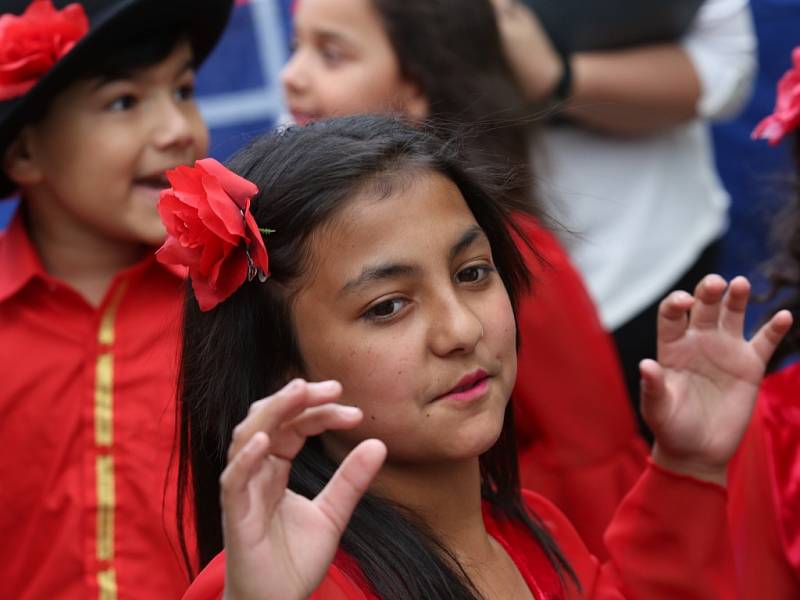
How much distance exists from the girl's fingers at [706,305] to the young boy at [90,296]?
3.19 feet

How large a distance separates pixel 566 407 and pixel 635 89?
0.98m

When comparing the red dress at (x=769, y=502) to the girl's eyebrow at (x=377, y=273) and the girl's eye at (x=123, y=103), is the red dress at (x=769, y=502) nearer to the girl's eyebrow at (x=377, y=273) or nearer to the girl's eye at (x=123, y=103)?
the girl's eyebrow at (x=377, y=273)

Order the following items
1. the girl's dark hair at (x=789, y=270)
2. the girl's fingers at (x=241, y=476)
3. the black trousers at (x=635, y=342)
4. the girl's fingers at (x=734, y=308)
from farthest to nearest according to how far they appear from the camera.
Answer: the black trousers at (x=635, y=342)
the girl's dark hair at (x=789, y=270)
the girl's fingers at (x=734, y=308)
the girl's fingers at (x=241, y=476)

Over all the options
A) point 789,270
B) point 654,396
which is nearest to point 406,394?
point 654,396

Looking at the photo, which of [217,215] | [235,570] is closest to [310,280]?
[217,215]

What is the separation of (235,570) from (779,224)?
6.28 ft

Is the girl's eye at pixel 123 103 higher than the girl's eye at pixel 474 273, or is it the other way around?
the girl's eye at pixel 474 273

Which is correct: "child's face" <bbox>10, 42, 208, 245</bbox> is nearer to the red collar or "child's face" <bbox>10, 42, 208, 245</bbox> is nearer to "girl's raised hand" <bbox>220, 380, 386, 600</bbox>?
the red collar

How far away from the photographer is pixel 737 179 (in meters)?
4.33

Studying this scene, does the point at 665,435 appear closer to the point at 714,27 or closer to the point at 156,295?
the point at 156,295

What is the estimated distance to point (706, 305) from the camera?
2.27 m

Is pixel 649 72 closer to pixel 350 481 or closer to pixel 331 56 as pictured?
pixel 331 56

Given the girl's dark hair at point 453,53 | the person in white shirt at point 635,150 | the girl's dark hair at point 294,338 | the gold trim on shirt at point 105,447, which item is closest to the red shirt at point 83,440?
the gold trim on shirt at point 105,447

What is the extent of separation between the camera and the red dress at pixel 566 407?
3.06 m
